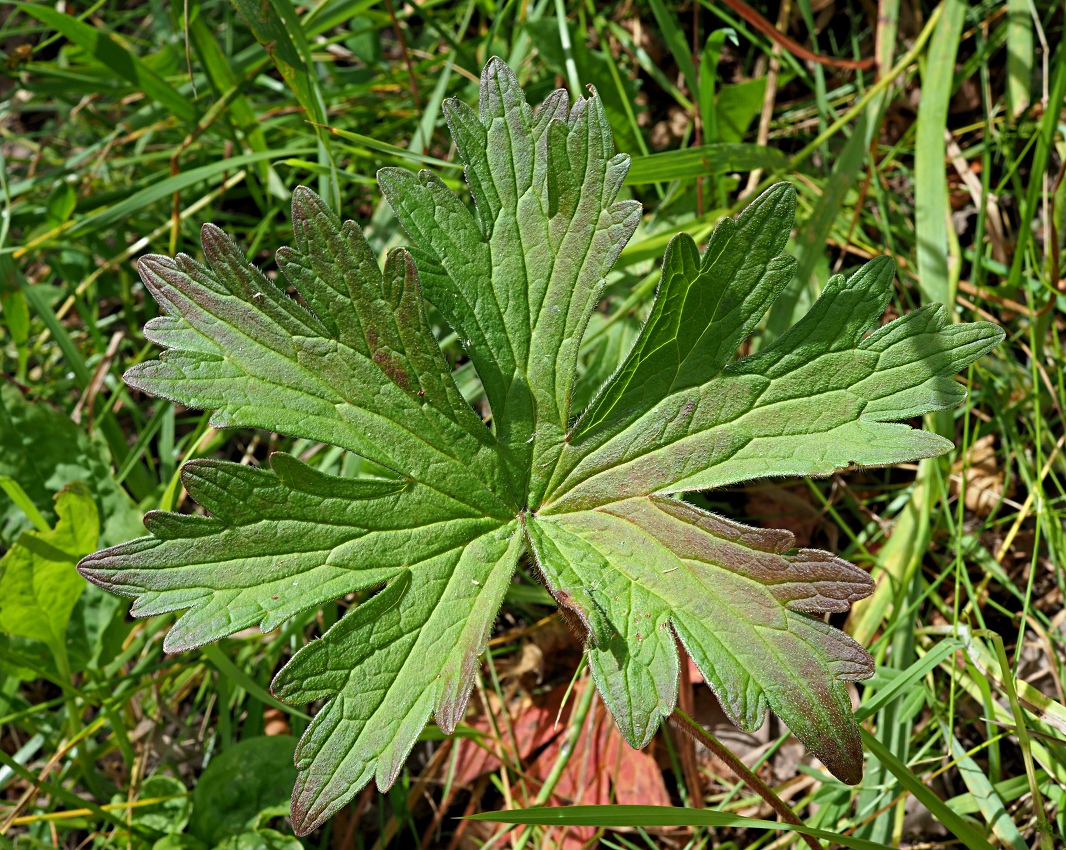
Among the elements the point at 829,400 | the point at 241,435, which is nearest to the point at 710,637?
the point at 829,400

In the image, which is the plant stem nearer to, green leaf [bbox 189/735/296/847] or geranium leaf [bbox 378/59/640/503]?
geranium leaf [bbox 378/59/640/503]

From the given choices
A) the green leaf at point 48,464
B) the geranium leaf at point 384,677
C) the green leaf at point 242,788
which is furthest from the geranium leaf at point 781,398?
the green leaf at point 48,464

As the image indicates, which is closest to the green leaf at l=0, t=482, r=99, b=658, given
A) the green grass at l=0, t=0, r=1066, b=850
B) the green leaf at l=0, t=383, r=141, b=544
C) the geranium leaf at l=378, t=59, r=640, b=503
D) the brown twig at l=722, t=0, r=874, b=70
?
the green grass at l=0, t=0, r=1066, b=850

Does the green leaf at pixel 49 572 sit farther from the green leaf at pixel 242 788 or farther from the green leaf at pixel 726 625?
the green leaf at pixel 726 625

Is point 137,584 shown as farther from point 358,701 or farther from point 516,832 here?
point 516,832

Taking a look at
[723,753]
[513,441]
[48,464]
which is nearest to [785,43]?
[513,441]

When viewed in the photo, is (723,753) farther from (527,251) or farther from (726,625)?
(527,251)
